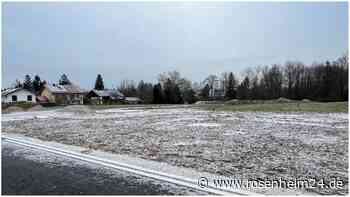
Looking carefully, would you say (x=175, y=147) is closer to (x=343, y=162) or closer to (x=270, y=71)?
(x=343, y=162)

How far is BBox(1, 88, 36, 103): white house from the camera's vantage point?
50188 mm

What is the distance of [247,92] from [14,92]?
46.4 meters

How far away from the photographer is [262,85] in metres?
66.0

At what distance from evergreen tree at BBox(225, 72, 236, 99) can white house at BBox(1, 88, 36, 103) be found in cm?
4018

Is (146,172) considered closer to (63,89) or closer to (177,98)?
(177,98)

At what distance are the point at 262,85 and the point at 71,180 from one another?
65658 mm

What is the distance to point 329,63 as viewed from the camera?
59.8m

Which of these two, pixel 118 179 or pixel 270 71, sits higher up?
pixel 270 71

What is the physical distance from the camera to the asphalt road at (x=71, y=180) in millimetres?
3619

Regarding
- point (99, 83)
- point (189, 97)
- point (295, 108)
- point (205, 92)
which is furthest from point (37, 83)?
point (295, 108)

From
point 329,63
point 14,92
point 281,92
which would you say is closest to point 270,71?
point 281,92

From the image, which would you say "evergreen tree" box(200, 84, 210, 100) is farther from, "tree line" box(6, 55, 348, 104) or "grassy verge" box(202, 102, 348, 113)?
"grassy verge" box(202, 102, 348, 113)

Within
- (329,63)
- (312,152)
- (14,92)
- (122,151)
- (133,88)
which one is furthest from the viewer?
(133,88)

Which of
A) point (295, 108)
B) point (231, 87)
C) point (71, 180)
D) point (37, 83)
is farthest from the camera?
point (37, 83)
